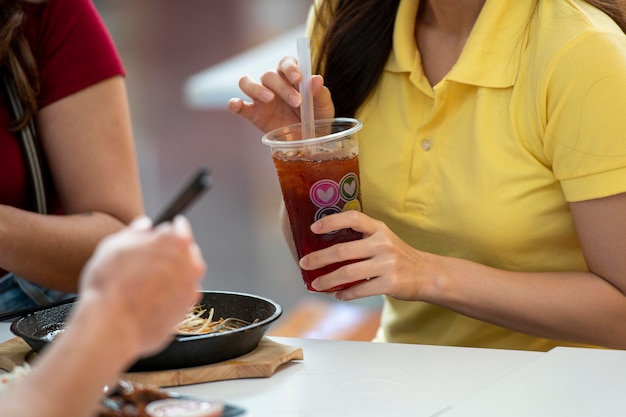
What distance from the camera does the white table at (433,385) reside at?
1211mm

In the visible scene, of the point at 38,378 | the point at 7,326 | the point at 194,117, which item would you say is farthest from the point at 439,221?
the point at 194,117

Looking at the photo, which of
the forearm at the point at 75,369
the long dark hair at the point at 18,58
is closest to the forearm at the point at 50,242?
the long dark hair at the point at 18,58

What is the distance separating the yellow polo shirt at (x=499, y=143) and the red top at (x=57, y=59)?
549 mm

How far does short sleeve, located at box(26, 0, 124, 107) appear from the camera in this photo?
6.27 feet

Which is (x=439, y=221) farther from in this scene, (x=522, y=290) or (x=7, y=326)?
(x=7, y=326)

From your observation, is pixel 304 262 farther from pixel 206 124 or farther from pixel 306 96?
pixel 206 124

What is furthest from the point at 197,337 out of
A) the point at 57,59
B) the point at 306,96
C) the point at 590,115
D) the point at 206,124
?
the point at 206,124

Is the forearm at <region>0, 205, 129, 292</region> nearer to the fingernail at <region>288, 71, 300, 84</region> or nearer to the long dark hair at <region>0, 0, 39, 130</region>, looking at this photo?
the long dark hair at <region>0, 0, 39, 130</region>

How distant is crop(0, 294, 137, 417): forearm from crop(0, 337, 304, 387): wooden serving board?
53cm

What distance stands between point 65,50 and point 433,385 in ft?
3.53

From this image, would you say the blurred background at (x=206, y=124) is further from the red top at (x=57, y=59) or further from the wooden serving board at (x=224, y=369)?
the wooden serving board at (x=224, y=369)

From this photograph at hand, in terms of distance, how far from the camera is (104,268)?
81 centimetres

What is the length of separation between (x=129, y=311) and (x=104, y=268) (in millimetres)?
→ 42

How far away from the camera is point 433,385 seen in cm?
129
